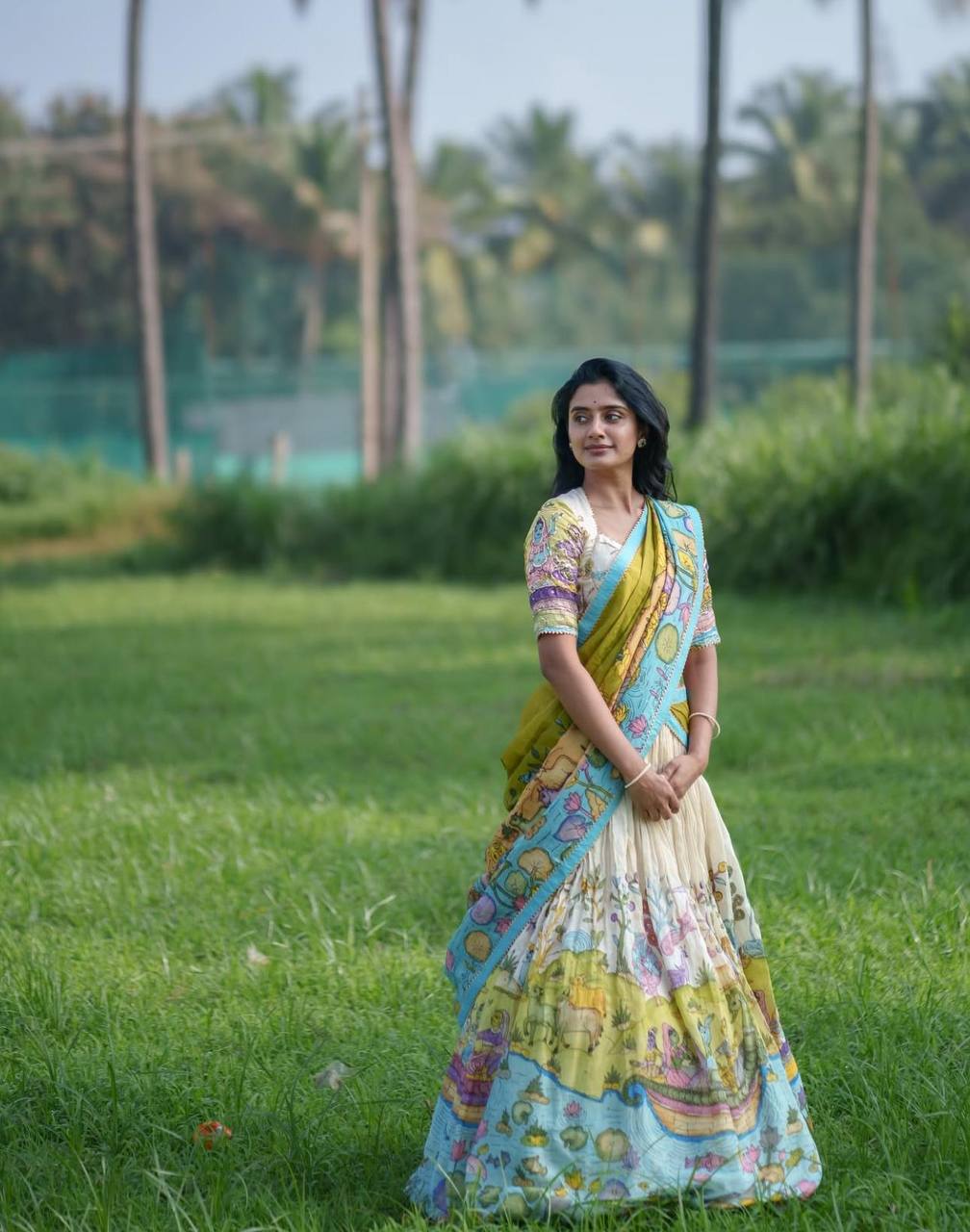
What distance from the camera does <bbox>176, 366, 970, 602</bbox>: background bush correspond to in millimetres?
10828

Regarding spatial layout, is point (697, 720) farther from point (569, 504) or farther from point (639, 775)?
point (569, 504)

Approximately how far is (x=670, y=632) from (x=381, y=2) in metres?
18.1

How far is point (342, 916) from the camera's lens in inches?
172

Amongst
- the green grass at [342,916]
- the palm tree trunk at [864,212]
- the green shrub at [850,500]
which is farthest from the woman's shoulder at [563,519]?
the palm tree trunk at [864,212]

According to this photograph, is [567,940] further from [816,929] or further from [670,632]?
[816,929]

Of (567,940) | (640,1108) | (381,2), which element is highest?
(381,2)

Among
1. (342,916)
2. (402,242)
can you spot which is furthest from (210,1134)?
(402,242)

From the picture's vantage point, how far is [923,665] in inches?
317

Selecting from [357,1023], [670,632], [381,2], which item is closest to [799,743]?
[357,1023]

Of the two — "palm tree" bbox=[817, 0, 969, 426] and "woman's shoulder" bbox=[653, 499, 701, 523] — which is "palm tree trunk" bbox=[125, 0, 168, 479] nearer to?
"palm tree" bbox=[817, 0, 969, 426]

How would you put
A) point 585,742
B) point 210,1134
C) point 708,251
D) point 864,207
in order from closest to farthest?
point 585,742, point 210,1134, point 708,251, point 864,207

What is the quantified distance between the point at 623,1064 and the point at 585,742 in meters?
0.54

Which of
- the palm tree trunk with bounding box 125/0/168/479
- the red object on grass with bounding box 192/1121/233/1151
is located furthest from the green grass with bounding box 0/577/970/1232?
the palm tree trunk with bounding box 125/0/168/479

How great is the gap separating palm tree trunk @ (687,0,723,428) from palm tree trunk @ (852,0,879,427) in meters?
6.09
